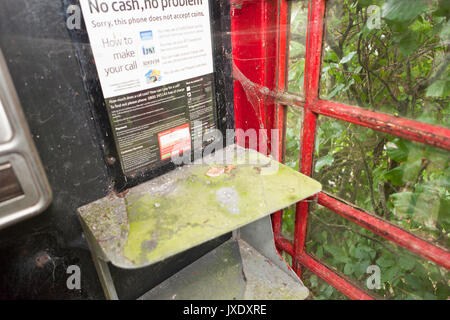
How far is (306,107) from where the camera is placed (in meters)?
1.09

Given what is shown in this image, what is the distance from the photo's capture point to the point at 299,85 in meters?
1.12

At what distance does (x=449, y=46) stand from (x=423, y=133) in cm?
28

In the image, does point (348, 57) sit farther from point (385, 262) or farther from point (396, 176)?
point (385, 262)

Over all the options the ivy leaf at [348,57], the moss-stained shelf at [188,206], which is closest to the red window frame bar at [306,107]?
the ivy leaf at [348,57]

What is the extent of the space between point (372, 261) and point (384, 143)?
20.7 inches

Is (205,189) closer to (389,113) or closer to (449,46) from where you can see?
(389,113)

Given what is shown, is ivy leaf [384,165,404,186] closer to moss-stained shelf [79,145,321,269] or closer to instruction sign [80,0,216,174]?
moss-stained shelf [79,145,321,269]

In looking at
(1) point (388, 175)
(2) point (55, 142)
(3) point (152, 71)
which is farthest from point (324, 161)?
(2) point (55, 142)

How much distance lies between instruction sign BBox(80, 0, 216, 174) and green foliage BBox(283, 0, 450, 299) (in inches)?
14.9

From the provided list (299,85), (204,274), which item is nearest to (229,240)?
(204,274)

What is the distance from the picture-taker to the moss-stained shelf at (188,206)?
0.78 m

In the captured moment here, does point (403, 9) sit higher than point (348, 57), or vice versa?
point (403, 9)

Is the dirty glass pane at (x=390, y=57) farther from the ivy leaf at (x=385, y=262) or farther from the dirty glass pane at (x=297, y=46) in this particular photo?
the ivy leaf at (x=385, y=262)

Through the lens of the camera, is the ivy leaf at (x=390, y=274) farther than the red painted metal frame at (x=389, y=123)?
Yes
